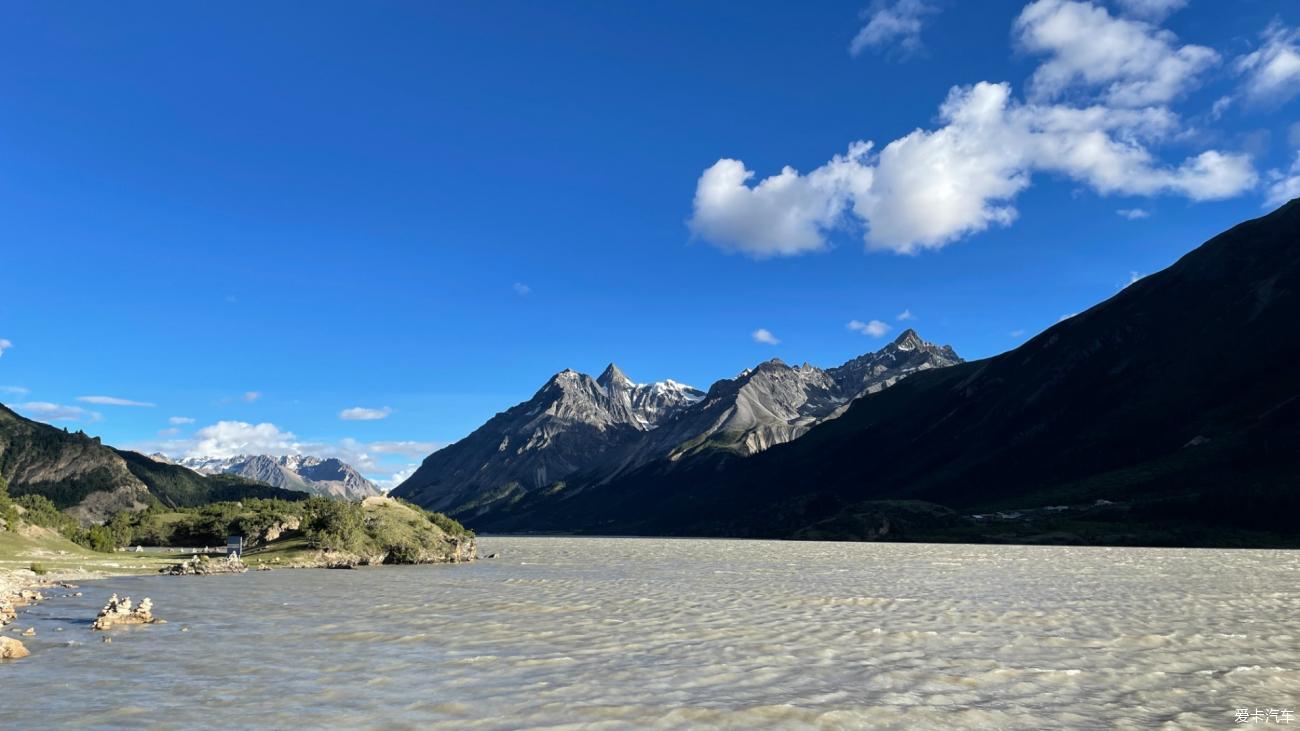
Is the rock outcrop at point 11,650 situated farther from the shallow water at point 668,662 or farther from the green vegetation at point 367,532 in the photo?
the green vegetation at point 367,532

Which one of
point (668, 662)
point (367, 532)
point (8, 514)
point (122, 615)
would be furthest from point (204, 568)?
point (668, 662)

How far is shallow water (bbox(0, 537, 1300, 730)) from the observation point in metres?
18.4

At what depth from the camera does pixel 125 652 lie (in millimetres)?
27219

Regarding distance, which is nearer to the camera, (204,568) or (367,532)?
(204,568)

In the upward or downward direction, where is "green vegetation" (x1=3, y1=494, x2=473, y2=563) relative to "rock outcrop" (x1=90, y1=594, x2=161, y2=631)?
upward

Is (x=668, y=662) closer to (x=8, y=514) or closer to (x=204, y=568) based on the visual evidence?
(x=204, y=568)

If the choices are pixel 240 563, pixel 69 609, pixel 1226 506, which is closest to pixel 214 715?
pixel 69 609

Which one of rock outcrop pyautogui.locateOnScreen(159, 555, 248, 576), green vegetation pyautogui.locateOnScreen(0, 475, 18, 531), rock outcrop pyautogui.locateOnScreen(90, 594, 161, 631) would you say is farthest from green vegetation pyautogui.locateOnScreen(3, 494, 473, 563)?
rock outcrop pyautogui.locateOnScreen(90, 594, 161, 631)

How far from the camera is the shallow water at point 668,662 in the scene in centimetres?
1838

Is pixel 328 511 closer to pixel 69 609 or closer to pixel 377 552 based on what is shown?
pixel 377 552

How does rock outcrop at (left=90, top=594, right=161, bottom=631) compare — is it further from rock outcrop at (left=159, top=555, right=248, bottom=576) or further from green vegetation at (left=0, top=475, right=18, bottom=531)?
green vegetation at (left=0, top=475, right=18, bottom=531)

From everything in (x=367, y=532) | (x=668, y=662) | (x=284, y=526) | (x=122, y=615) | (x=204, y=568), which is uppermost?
(x=284, y=526)

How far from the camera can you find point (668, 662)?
25.0m

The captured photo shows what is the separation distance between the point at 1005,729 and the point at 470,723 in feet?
40.5
